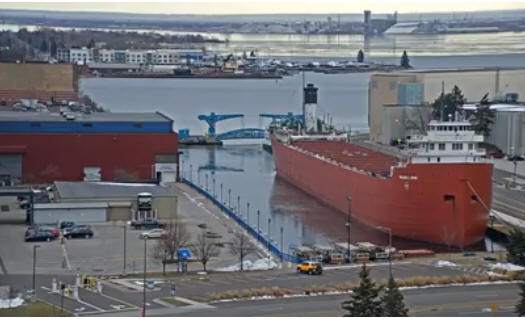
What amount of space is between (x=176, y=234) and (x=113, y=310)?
6.41ft

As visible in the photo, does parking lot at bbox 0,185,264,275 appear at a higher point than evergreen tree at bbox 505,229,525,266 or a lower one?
lower

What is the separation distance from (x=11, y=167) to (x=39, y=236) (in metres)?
3.00

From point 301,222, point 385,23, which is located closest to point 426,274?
point 301,222

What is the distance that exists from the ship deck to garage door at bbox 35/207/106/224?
218cm

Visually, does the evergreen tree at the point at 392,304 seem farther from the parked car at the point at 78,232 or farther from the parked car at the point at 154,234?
the parked car at the point at 78,232

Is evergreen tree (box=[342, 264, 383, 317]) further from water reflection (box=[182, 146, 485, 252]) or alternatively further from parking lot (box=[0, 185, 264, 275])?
water reflection (box=[182, 146, 485, 252])

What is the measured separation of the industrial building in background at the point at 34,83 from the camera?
51.9 ft

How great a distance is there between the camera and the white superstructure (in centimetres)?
847

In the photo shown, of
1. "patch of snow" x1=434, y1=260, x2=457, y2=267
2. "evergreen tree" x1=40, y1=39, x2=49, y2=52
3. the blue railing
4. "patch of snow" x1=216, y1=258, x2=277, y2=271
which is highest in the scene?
"evergreen tree" x1=40, y1=39, x2=49, y2=52

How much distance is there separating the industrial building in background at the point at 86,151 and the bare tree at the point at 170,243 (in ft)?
8.81

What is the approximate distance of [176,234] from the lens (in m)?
7.31

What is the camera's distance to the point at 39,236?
7.54 metres

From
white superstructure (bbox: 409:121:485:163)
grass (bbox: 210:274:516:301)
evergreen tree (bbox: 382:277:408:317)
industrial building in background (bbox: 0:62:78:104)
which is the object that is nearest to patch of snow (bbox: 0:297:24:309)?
grass (bbox: 210:274:516:301)

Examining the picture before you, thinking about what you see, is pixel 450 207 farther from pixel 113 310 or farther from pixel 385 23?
pixel 385 23
